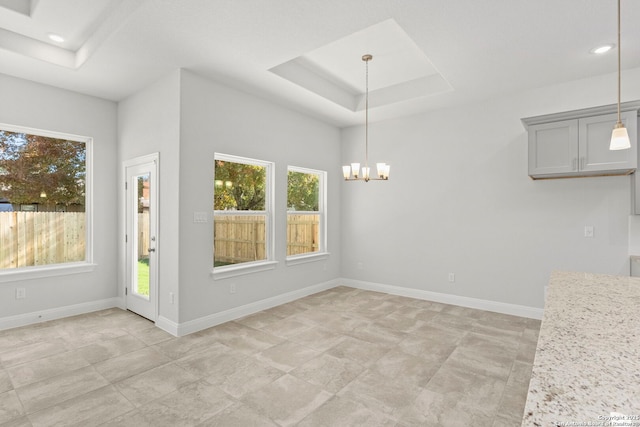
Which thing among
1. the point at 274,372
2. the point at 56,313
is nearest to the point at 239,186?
the point at 274,372

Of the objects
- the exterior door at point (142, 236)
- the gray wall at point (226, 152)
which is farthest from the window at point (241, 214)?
the exterior door at point (142, 236)

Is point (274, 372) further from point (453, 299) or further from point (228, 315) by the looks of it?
point (453, 299)

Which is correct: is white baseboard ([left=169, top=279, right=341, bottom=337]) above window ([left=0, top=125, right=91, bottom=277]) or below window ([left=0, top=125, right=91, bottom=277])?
below

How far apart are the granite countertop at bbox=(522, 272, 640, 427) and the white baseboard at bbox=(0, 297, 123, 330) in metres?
4.94

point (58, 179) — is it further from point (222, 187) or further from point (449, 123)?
point (449, 123)

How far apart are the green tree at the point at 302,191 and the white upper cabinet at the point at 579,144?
10.3ft

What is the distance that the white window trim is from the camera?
147 inches

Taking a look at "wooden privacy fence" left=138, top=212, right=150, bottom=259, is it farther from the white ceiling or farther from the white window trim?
the white ceiling

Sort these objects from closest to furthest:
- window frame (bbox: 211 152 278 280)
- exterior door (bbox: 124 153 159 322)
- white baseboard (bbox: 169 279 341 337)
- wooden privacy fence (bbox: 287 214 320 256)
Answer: white baseboard (bbox: 169 279 341 337) < exterior door (bbox: 124 153 159 322) < window frame (bbox: 211 152 278 280) < wooden privacy fence (bbox: 287 214 320 256)

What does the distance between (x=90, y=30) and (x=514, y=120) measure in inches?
193

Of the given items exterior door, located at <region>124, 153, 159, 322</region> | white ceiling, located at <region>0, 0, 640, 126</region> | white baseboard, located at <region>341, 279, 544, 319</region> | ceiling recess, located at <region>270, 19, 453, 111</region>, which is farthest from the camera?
white baseboard, located at <region>341, 279, 544, 319</region>

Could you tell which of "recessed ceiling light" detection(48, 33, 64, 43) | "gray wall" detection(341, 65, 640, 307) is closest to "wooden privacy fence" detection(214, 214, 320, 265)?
"gray wall" detection(341, 65, 640, 307)

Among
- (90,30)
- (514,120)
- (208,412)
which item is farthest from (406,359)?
(90,30)

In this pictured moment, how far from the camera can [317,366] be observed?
Answer: 2.87 metres
